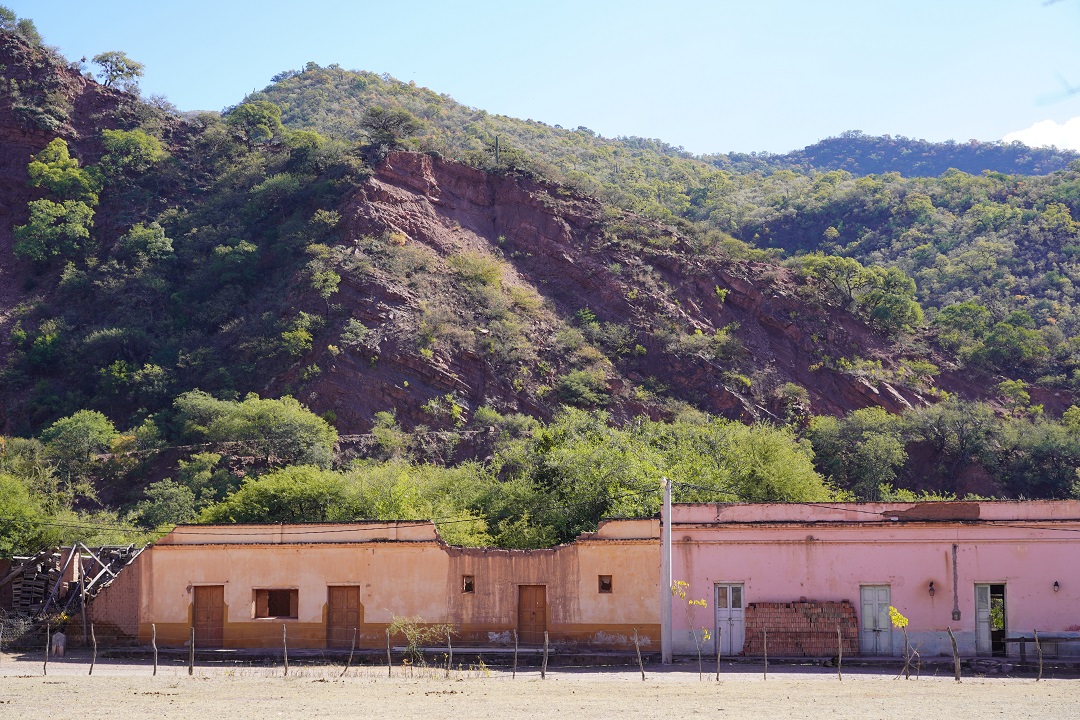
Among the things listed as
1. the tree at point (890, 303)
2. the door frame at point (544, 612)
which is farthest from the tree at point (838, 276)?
the door frame at point (544, 612)

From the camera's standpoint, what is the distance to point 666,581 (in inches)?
1126

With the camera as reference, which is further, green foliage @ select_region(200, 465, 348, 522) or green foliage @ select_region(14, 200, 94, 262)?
green foliage @ select_region(14, 200, 94, 262)

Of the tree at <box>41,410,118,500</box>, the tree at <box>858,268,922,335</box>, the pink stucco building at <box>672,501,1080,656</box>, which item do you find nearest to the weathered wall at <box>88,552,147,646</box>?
the pink stucco building at <box>672,501,1080,656</box>

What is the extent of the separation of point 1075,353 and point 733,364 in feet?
67.8

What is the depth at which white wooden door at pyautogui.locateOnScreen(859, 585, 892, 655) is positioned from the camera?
93.1 feet

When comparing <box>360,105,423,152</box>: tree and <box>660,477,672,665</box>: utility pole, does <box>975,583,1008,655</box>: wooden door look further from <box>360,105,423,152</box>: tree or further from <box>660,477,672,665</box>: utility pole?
<box>360,105,423,152</box>: tree

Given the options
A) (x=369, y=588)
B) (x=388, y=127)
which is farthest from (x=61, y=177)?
(x=369, y=588)

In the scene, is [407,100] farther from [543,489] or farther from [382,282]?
[543,489]

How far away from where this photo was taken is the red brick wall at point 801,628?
28359 millimetres

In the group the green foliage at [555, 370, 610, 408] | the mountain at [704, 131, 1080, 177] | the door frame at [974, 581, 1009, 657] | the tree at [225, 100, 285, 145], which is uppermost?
the mountain at [704, 131, 1080, 177]

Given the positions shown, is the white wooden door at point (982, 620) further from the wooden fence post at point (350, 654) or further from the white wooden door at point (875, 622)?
the wooden fence post at point (350, 654)

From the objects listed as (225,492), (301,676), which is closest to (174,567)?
(301,676)

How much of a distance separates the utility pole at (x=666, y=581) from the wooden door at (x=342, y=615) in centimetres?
780

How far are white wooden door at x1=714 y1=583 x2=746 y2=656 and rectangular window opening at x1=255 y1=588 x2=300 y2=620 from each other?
36.1 ft
